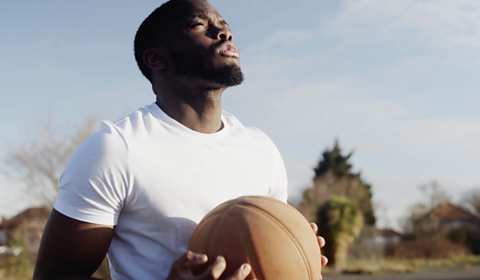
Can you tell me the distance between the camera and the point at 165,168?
229 centimetres

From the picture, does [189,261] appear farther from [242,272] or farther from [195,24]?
[195,24]

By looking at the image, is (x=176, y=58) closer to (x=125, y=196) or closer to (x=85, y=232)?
(x=125, y=196)

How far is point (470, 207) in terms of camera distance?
34406mm

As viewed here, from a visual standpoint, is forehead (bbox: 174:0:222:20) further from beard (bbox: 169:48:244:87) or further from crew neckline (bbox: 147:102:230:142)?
crew neckline (bbox: 147:102:230:142)

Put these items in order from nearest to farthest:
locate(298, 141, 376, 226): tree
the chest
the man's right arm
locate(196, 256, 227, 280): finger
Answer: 1. locate(196, 256, 227, 280): finger
2. the man's right arm
3. the chest
4. locate(298, 141, 376, 226): tree

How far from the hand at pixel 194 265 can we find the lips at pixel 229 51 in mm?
1199

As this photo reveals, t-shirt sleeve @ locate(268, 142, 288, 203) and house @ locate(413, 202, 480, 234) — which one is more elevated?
t-shirt sleeve @ locate(268, 142, 288, 203)

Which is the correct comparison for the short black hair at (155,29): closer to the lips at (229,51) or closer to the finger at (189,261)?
the lips at (229,51)

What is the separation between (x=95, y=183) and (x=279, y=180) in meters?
1.21

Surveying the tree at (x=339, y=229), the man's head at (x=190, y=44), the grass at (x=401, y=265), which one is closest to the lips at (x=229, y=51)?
the man's head at (x=190, y=44)

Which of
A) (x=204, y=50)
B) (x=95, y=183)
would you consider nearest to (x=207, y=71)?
(x=204, y=50)

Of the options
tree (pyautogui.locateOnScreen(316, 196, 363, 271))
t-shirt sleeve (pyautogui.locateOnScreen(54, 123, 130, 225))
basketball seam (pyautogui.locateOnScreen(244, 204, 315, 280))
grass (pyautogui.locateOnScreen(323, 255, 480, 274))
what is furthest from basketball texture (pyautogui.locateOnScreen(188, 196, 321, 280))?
tree (pyautogui.locateOnScreen(316, 196, 363, 271))

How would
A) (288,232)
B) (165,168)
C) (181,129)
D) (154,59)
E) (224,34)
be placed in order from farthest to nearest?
1. (154,59)
2. (224,34)
3. (181,129)
4. (165,168)
5. (288,232)

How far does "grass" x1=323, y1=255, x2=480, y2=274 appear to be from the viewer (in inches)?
797
